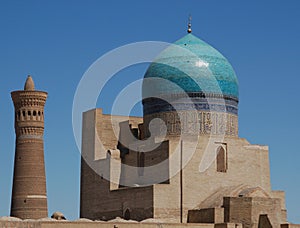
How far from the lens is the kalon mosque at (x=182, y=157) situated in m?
23.7

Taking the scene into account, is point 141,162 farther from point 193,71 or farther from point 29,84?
point 29,84

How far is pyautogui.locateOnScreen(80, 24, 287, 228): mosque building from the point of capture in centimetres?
2423

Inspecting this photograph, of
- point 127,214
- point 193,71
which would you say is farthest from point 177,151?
point 193,71

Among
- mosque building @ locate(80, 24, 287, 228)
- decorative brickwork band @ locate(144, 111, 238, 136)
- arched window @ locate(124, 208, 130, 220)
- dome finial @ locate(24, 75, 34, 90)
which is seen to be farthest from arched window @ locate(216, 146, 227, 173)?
dome finial @ locate(24, 75, 34, 90)

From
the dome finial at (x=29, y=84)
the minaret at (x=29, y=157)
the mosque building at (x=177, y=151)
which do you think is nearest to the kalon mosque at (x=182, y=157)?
the mosque building at (x=177, y=151)

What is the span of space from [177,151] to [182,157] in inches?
9.9

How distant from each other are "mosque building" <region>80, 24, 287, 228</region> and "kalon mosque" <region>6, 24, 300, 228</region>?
32 mm

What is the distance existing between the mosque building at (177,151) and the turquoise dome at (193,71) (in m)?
0.03

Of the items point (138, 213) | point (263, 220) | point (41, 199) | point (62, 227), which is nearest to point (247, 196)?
point (263, 220)

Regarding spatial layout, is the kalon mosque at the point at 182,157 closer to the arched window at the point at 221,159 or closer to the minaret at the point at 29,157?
the arched window at the point at 221,159

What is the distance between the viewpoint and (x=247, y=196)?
23.3 meters

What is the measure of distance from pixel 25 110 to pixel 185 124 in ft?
29.1

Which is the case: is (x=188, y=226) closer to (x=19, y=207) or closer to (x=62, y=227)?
(x=62, y=227)

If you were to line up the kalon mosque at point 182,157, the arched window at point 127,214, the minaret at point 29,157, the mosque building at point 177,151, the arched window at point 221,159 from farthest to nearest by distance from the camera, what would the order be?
the minaret at point 29,157, the arched window at point 221,159, the arched window at point 127,214, the mosque building at point 177,151, the kalon mosque at point 182,157
